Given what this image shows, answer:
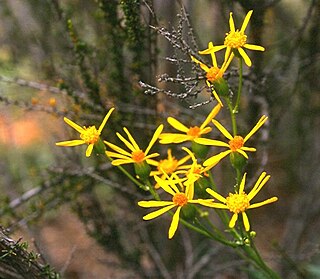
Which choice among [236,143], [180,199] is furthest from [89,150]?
[236,143]

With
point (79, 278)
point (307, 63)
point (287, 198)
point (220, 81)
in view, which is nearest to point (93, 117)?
point (220, 81)

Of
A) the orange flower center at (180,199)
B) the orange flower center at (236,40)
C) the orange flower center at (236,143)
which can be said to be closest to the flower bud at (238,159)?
the orange flower center at (236,143)

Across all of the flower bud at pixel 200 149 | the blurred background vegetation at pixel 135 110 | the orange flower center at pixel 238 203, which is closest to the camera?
the orange flower center at pixel 238 203

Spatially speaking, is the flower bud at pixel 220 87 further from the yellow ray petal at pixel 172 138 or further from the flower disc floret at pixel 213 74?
the yellow ray petal at pixel 172 138

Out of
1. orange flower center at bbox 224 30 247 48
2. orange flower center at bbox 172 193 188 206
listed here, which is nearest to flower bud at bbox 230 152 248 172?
orange flower center at bbox 172 193 188 206

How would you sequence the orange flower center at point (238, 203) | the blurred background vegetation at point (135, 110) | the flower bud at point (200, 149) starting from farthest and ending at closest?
the blurred background vegetation at point (135, 110) < the flower bud at point (200, 149) < the orange flower center at point (238, 203)

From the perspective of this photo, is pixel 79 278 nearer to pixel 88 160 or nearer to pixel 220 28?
pixel 88 160

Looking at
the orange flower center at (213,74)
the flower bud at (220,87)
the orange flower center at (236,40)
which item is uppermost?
the orange flower center at (236,40)

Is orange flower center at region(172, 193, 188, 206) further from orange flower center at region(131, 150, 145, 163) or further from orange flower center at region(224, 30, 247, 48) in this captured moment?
orange flower center at region(224, 30, 247, 48)
